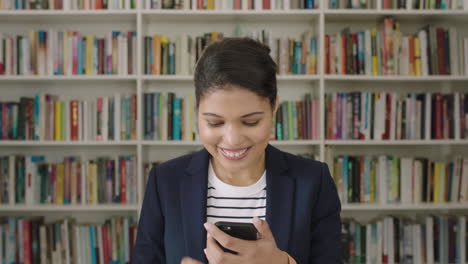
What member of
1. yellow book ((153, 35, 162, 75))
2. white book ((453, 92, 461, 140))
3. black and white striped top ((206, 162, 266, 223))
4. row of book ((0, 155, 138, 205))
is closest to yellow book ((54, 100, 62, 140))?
row of book ((0, 155, 138, 205))

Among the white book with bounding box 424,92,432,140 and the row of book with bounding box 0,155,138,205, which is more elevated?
the white book with bounding box 424,92,432,140

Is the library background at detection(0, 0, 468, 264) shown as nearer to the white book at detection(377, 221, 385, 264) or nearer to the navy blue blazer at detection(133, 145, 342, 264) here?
the white book at detection(377, 221, 385, 264)

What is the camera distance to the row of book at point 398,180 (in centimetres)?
270

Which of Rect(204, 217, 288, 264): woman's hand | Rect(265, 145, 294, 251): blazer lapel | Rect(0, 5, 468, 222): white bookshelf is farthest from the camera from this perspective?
Rect(0, 5, 468, 222): white bookshelf

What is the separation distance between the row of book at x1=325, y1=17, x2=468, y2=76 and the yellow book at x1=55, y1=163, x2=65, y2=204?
165 cm

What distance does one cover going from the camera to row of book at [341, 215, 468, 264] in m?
2.70

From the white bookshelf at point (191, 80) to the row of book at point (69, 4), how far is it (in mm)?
47

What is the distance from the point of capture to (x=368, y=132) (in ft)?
8.82

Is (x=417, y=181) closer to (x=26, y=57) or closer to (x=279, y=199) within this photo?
(x=279, y=199)

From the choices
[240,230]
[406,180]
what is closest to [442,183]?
[406,180]

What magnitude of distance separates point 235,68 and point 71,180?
1.96m

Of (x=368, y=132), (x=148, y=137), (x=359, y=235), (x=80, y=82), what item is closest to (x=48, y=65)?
(x=80, y=82)

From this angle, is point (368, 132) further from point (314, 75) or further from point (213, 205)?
point (213, 205)

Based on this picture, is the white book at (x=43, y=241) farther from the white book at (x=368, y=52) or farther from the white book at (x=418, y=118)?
the white book at (x=418, y=118)
